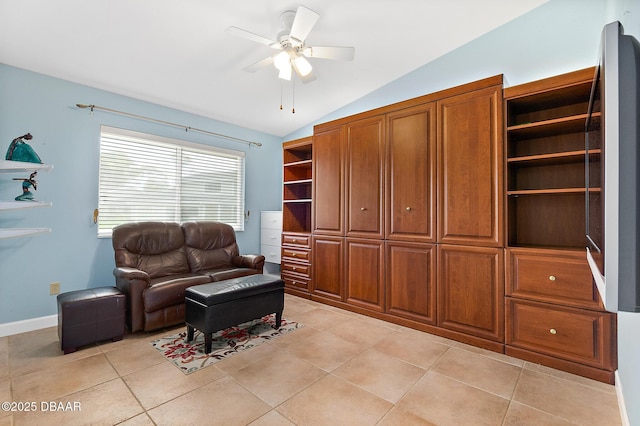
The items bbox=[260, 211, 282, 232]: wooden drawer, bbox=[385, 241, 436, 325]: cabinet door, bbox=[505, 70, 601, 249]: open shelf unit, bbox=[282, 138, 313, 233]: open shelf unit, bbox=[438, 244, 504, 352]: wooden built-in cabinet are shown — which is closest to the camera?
bbox=[505, 70, 601, 249]: open shelf unit

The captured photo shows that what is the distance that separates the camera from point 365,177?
3.54 m

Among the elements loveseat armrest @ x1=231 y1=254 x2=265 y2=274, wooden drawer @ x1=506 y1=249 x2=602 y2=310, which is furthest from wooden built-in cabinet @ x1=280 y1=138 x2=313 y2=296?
wooden drawer @ x1=506 y1=249 x2=602 y2=310

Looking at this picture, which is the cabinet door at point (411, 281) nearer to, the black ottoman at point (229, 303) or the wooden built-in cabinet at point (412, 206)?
the wooden built-in cabinet at point (412, 206)

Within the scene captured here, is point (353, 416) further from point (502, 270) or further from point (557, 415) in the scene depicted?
point (502, 270)

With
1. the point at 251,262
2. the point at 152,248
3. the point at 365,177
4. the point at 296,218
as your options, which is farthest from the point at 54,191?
the point at 365,177

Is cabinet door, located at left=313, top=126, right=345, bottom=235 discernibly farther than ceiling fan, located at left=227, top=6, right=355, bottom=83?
Yes

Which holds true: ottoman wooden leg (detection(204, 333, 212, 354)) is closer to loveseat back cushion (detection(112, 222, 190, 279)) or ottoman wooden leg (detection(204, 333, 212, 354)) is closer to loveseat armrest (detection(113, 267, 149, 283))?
loveseat armrest (detection(113, 267, 149, 283))

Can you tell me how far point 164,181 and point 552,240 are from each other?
452 centimetres

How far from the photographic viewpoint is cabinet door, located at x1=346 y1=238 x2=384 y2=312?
3.37 metres

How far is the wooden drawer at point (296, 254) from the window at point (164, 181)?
99cm

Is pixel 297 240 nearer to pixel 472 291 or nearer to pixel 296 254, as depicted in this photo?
pixel 296 254

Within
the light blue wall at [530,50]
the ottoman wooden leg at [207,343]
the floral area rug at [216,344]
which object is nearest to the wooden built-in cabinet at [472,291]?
the floral area rug at [216,344]

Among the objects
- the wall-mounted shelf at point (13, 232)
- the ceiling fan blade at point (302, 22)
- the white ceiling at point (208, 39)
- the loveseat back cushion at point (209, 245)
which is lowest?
the loveseat back cushion at point (209, 245)

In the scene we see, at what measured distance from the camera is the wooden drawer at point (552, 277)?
2.19 m
